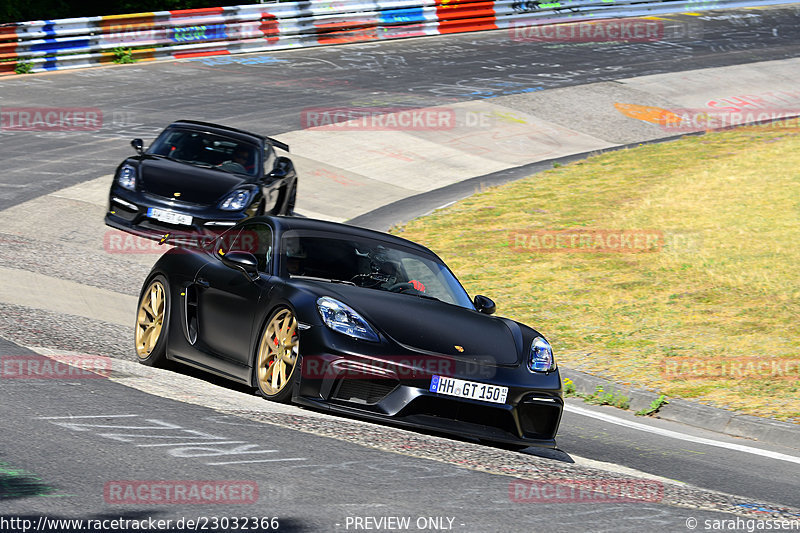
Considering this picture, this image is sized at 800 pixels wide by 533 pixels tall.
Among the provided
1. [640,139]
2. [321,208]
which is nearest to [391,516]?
[321,208]

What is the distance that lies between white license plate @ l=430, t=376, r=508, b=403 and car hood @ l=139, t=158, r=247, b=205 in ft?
24.7

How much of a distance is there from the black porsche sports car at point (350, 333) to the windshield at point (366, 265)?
0.4 inches

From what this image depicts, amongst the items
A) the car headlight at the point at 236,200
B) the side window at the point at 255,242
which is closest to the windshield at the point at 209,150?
the car headlight at the point at 236,200

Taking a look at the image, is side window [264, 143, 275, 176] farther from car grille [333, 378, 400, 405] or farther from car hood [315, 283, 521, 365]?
car grille [333, 378, 400, 405]

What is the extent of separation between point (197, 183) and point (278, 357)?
712cm

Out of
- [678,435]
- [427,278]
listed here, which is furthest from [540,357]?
[678,435]

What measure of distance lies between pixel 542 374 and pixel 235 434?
2345 mm

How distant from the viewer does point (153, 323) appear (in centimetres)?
870

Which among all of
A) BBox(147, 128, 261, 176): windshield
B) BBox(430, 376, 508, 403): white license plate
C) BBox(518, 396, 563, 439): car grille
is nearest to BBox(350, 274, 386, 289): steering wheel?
BBox(430, 376, 508, 403): white license plate

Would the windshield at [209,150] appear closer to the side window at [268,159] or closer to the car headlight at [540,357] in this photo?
the side window at [268,159]

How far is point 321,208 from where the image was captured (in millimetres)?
17312

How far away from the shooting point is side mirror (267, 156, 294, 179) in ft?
49.1

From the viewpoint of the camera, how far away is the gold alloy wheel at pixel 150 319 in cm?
861

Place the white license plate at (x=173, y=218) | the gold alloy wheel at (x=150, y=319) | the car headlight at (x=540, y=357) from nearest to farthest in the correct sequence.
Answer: the car headlight at (x=540, y=357), the gold alloy wheel at (x=150, y=319), the white license plate at (x=173, y=218)
